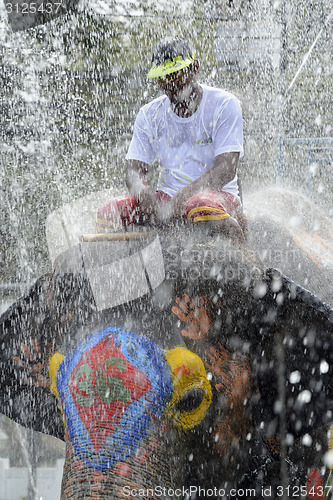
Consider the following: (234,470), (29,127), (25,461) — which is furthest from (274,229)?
(29,127)

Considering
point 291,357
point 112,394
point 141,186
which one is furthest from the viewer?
point 141,186

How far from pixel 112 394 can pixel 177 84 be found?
1.14m

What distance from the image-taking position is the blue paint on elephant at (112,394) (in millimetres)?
1294

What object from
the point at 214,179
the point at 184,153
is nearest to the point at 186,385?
the point at 214,179

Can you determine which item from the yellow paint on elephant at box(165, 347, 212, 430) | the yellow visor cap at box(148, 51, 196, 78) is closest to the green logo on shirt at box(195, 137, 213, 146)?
the yellow visor cap at box(148, 51, 196, 78)

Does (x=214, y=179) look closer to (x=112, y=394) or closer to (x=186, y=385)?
(x=186, y=385)

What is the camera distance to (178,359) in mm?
1462

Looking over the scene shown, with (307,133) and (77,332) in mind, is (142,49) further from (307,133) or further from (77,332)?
(77,332)

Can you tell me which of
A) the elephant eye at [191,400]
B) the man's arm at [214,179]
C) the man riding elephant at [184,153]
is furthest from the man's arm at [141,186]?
the elephant eye at [191,400]

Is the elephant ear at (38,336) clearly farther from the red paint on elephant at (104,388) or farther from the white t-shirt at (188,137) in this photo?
the white t-shirt at (188,137)

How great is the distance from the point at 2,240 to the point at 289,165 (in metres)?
3.94

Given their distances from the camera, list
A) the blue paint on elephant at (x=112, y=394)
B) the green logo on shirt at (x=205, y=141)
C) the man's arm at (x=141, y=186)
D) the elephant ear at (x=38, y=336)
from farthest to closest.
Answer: the green logo on shirt at (x=205, y=141) < the man's arm at (x=141, y=186) < the elephant ear at (x=38, y=336) < the blue paint on elephant at (x=112, y=394)

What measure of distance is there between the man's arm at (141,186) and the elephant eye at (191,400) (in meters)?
0.74

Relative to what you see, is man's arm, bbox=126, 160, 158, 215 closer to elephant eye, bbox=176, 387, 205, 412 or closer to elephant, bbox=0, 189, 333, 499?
elephant, bbox=0, 189, 333, 499
